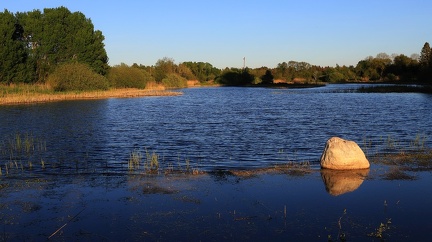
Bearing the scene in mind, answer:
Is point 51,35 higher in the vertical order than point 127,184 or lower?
higher

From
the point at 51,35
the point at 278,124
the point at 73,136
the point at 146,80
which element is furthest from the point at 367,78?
the point at 73,136

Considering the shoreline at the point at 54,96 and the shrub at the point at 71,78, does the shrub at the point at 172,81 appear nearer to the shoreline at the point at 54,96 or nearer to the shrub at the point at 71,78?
the shoreline at the point at 54,96

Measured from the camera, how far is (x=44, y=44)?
8219 centimetres

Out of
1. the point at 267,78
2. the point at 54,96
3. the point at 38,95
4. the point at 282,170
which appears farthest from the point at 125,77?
the point at 282,170

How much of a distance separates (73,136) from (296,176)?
59.7 feet

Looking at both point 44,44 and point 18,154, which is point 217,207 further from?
point 44,44

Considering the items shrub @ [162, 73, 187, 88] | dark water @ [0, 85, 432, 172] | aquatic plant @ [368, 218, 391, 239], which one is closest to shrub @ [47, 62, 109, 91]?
dark water @ [0, 85, 432, 172]

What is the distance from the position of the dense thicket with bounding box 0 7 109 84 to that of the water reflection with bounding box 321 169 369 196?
6926cm

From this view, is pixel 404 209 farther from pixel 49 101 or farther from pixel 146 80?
pixel 146 80

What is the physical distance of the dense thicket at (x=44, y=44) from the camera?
7334 cm

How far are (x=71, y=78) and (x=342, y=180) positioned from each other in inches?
2702

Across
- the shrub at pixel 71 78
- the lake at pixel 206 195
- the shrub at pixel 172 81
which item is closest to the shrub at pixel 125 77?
the shrub at pixel 71 78

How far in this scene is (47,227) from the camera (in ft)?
34.1

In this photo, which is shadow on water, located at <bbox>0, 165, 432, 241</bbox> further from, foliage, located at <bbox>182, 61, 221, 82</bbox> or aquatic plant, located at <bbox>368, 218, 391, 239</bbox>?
foliage, located at <bbox>182, 61, 221, 82</bbox>
